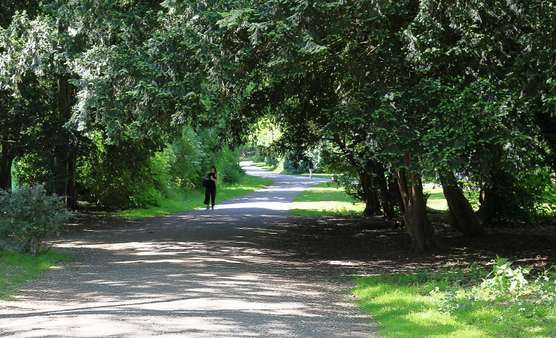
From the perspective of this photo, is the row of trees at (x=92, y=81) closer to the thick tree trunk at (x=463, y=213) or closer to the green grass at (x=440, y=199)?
the green grass at (x=440, y=199)

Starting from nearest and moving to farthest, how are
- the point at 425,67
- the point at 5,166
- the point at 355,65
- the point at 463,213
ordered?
the point at 425,67
the point at 355,65
the point at 463,213
the point at 5,166

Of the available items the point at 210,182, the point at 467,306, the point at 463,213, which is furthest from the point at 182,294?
the point at 210,182

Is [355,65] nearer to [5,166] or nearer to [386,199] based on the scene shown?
[386,199]

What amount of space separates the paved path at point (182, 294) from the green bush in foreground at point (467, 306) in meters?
0.44

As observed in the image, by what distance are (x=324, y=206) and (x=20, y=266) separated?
19776 mm

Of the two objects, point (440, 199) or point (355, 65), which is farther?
point (440, 199)

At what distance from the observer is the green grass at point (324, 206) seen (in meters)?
26.5

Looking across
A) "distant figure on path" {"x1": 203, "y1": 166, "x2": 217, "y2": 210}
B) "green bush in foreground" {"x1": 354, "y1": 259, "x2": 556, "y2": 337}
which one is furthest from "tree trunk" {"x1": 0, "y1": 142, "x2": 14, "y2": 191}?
"green bush in foreground" {"x1": 354, "y1": 259, "x2": 556, "y2": 337}

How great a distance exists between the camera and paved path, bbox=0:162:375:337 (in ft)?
23.0

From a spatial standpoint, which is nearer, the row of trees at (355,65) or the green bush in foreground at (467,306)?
the green bush in foreground at (467,306)

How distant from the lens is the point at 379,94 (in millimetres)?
10484

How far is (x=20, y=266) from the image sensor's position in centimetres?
1152

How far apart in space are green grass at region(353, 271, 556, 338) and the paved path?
0.36 metres

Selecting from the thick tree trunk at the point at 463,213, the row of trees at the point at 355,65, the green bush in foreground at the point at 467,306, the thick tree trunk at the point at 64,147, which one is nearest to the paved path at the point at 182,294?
the green bush in foreground at the point at 467,306
